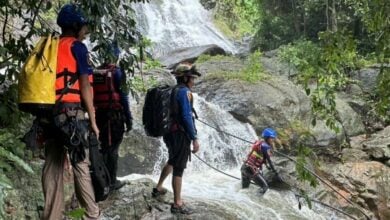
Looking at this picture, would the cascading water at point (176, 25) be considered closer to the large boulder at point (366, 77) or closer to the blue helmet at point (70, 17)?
the large boulder at point (366, 77)

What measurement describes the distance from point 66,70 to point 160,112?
2405 mm

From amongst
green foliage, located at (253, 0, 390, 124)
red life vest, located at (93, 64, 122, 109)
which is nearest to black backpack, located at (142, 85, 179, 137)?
red life vest, located at (93, 64, 122, 109)

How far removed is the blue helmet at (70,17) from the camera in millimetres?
3658

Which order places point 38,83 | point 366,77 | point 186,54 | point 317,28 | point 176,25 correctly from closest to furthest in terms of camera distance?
1. point 38,83
2. point 366,77
3. point 186,54
4. point 317,28
5. point 176,25

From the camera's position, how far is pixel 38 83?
3.27 metres

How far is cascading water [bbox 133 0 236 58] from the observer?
67.5ft

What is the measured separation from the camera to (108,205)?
579cm

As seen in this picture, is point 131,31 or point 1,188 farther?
point 131,31

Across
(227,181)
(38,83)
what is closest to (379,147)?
(227,181)

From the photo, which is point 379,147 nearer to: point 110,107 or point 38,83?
point 110,107

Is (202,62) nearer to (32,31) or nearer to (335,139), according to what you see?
(335,139)

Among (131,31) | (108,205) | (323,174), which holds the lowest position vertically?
(323,174)

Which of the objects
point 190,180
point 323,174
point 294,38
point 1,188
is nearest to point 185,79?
point 190,180

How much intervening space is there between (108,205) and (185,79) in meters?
1.79
